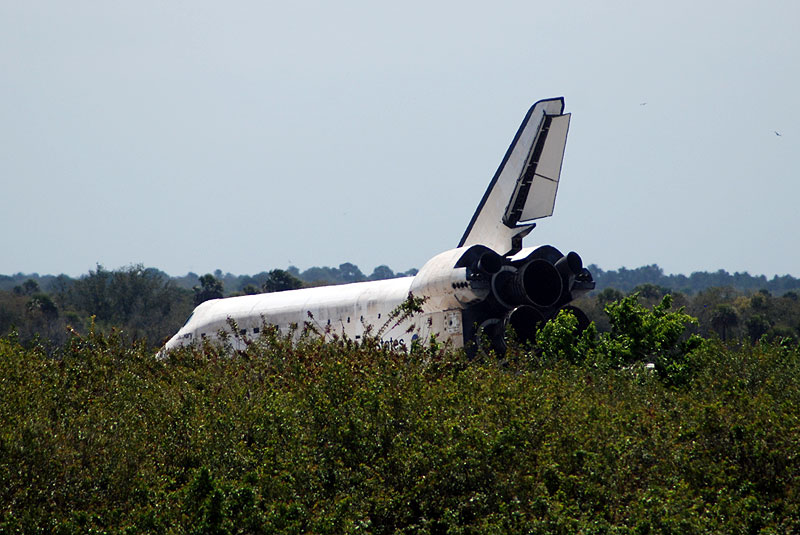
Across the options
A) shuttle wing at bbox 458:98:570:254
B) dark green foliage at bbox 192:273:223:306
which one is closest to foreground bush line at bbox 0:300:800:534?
shuttle wing at bbox 458:98:570:254

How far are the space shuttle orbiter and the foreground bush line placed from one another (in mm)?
4521

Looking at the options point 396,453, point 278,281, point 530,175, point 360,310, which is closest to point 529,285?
point 530,175

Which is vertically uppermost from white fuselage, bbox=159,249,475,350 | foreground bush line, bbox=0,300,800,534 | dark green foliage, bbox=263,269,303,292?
dark green foliage, bbox=263,269,303,292

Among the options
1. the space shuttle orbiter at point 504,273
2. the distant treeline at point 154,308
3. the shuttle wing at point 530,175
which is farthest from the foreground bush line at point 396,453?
the distant treeline at point 154,308

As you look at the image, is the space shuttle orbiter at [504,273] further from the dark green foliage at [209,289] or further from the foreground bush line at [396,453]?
the dark green foliage at [209,289]

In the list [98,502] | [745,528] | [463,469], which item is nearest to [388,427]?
[463,469]

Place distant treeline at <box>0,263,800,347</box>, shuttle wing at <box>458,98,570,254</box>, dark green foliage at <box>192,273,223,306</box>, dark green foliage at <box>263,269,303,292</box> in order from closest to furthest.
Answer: shuttle wing at <box>458,98,570,254</box>, distant treeline at <box>0,263,800,347</box>, dark green foliage at <box>263,269,303,292</box>, dark green foliage at <box>192,273,223,306</box>

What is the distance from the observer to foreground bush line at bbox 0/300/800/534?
428 inches

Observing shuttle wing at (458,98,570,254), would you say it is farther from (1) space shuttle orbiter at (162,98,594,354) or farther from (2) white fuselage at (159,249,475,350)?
(2) white fuselage at (159,249,475,350)

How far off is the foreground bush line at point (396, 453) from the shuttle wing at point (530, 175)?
6.34 m

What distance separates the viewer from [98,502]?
38.3 feet

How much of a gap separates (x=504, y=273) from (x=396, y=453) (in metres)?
9.13

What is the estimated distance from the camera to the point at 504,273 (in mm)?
20547

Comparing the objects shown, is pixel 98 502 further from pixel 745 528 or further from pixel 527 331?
pixel 527 331
